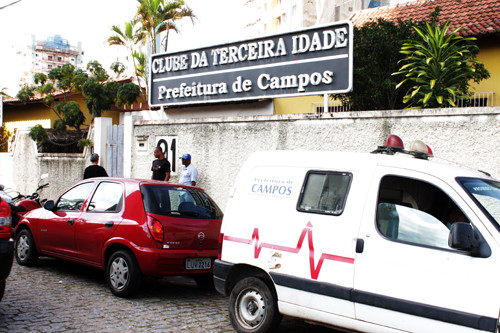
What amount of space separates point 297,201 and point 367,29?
10277 millimetres

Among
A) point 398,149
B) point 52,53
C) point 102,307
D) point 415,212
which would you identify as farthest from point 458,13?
point 52,53

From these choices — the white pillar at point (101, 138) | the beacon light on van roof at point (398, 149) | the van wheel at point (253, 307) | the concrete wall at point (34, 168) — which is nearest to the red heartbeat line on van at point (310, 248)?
the van wheel at point (253, 307)

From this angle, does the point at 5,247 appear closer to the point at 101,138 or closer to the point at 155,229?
the point at 155,229

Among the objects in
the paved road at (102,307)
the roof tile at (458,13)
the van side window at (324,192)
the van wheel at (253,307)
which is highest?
the roof tile at (458,13)

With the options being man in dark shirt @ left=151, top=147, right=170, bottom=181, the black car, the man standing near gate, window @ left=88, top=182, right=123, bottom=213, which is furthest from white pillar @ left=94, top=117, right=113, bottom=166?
the black car

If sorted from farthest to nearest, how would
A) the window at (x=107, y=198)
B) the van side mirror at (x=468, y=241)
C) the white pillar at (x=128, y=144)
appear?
1. the white pillar at (x=128, y=144)
2. the window at (x=107, y=198)
3. the van side mirror at (x=468, y=241)

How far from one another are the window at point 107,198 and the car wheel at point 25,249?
5.19ft

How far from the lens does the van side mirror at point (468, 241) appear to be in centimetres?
365

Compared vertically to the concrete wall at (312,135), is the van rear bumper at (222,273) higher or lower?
lower

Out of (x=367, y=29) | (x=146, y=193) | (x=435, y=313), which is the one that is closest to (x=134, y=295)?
(x=146, y=193)

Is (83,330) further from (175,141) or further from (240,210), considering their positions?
(175,141)

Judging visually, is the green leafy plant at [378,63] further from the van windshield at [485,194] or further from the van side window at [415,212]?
the van side window at [415,212]

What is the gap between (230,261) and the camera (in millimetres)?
5211

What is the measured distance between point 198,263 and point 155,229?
712 millimetres
